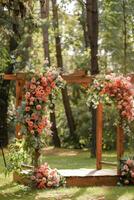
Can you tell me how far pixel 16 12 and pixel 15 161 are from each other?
9.39ft

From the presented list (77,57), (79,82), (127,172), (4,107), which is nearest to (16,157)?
(127,172)

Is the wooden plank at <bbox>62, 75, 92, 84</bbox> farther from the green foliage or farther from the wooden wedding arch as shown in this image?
the green foliage

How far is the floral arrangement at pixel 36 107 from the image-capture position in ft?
29.7

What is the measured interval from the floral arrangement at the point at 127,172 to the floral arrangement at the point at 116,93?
82 centimetres

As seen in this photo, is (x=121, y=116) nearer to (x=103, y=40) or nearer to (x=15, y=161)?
(x=15, y=161)

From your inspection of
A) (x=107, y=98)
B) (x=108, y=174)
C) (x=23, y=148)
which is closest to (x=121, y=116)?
(x=107, y=98)

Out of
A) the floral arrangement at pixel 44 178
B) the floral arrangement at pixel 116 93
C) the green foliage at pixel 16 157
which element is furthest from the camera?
the floral arrangement at pixel 116 93

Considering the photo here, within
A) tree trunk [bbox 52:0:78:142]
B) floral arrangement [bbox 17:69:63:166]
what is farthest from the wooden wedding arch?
tree trunk [bbox 52:0:78:142]

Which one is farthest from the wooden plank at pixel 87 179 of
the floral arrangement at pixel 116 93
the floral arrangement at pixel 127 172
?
the floral arrangement at pixel 116 93

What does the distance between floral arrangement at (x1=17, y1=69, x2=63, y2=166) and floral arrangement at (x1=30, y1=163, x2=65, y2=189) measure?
39cm

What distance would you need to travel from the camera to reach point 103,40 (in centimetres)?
2855

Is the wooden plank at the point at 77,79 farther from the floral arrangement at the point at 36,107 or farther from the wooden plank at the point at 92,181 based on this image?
the wooden plank at the point at 92,181

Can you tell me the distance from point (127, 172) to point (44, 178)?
161 cm

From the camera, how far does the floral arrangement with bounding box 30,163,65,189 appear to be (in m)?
9.13
